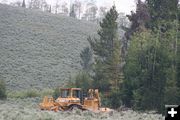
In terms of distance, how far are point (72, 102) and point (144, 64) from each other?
28.9 feet

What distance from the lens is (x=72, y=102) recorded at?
934 inches

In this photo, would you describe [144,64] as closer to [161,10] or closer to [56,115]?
[161,10]

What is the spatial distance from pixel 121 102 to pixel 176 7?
9.70m

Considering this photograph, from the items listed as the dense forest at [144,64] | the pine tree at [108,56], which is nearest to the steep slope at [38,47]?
the pine tree at [108,56]

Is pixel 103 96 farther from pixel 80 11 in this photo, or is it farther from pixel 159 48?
pixel 80 11

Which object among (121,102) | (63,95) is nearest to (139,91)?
(121,102)

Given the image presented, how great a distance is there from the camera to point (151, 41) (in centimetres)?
3038

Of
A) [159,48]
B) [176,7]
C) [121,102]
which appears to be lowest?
[121,102]

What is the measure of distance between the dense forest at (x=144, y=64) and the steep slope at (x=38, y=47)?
1583cm

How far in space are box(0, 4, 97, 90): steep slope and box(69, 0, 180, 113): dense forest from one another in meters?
15.8

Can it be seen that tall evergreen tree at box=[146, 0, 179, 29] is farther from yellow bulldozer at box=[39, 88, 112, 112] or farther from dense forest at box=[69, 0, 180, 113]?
yellow bulldozer at box=[39, 88, 112, 112]

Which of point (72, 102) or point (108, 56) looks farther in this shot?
point (108, 56)

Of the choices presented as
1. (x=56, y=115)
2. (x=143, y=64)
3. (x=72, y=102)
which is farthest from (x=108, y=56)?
(x=56, y=115)

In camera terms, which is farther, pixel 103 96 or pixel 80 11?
pixel 80 11
